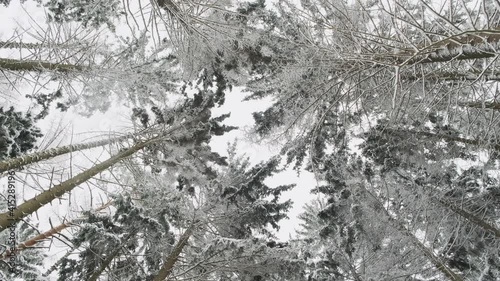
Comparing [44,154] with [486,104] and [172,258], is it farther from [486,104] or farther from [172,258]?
[486,104]

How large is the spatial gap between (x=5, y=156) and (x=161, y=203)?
10.1 ft

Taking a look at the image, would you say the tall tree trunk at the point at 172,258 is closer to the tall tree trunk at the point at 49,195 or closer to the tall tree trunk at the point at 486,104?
the tall tree trunk at the point at 49,195

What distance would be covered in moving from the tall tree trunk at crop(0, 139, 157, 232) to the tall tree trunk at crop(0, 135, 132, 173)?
540mm

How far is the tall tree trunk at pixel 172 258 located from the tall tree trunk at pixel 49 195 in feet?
6.83

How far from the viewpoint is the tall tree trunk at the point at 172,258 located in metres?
7.39

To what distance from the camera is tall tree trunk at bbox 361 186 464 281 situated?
29.1 ft

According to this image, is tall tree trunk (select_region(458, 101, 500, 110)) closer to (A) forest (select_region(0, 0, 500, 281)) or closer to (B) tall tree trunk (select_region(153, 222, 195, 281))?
(A) forest (select_region(0, 0, 500, 281))

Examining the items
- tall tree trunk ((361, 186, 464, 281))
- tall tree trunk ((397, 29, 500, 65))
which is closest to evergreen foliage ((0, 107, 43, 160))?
tall tree trunk ((397, 29, 500, 65))

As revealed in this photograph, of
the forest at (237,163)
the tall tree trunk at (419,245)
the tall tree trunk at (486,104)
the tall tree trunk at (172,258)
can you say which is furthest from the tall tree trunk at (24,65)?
the tall tree trunk at (419,245)

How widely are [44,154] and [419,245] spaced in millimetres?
7927

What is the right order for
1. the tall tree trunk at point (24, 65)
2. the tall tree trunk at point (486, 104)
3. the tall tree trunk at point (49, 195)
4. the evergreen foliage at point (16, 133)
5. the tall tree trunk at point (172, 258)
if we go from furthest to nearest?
the evergreen foliage at point (16, 133) < the tall tree trunk at point (172, 258) < the tall tree trunk at point (24, 65) < the tall tree trunk at point (486, 104) < the tall tree trunk at point (49, 195)

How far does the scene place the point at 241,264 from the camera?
7.70m

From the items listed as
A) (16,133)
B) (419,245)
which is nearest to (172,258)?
(16,133)

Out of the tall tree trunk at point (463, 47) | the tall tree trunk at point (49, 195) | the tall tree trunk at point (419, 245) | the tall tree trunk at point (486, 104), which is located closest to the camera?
the tall tree trunk at point (463, 47)
